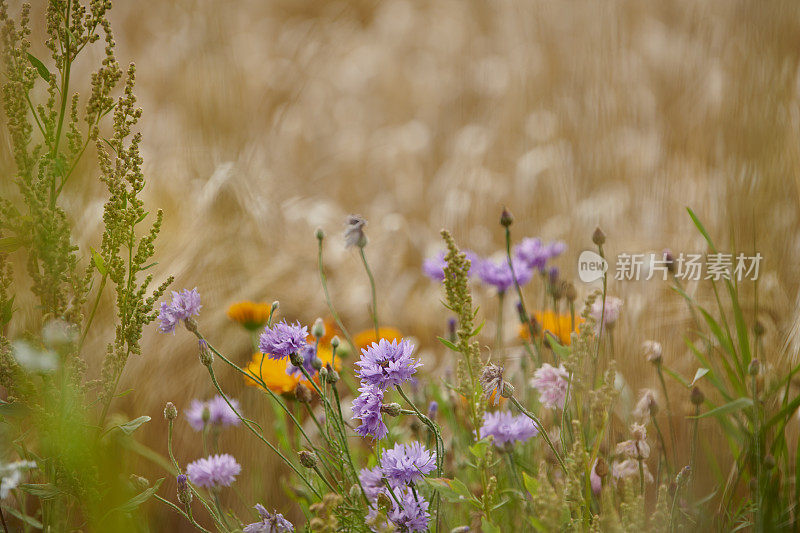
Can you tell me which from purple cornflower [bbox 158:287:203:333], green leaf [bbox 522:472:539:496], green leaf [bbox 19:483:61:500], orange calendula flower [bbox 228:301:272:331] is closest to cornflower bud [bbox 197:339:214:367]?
purple cornflower [bbox 158:287:203:333]

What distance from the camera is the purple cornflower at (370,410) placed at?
498 mm

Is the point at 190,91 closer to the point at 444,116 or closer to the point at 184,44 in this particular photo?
the point at 184,44

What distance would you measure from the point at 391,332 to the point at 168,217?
35 centimetres

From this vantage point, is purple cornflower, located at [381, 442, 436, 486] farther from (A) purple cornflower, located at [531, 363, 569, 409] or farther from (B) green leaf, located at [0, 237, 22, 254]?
(B) green leaf, located at [0, 237, 22, 254]

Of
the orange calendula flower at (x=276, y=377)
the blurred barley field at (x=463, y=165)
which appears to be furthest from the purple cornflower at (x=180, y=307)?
the orange calendula flower at (x=276, y=377)

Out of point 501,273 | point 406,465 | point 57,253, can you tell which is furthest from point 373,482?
point 501,273

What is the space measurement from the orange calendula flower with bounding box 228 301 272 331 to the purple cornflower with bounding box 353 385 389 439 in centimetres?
38

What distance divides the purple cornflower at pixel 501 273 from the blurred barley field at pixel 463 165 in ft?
0.20

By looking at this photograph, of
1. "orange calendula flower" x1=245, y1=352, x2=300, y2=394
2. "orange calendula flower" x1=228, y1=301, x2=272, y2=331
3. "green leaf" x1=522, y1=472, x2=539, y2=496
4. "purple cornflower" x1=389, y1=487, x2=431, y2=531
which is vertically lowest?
"purple cornflower" x1=389, y1=487, x2=431, y2=531

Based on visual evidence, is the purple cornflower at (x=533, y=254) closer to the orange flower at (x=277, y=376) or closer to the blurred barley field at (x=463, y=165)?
the blurred barley field at (x=463, y=165)

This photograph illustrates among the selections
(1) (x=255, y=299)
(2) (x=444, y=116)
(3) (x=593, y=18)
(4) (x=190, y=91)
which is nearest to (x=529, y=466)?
(1) (x=255, y=299)

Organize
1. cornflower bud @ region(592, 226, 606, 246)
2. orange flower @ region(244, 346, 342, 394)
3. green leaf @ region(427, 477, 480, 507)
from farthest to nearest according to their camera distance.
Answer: orange flower @ region(244, 346, 342, 394)
cornflower bud @ region(592, 226, 606, 246)
green leaf @ region(427, 477, 480, 507)

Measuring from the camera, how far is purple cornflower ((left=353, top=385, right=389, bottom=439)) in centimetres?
50

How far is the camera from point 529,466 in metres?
0.76
